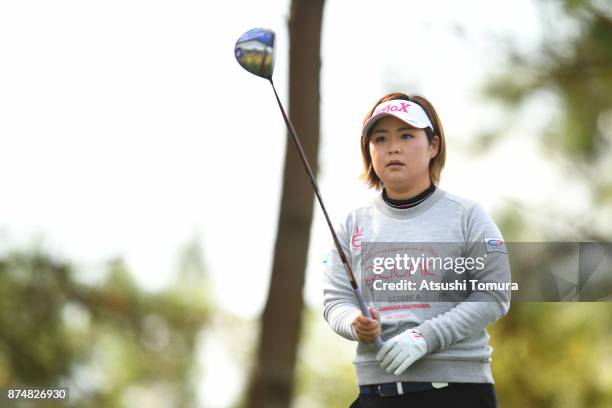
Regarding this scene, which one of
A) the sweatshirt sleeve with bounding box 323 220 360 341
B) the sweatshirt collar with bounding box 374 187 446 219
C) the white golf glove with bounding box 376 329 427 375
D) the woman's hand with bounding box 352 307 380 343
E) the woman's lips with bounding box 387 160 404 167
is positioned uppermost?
the woman's lips with bounding box 387 160 404 167

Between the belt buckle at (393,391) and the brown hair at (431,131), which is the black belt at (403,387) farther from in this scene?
the brown hair at (431,131)

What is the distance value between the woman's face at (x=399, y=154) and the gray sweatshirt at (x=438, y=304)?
46mm

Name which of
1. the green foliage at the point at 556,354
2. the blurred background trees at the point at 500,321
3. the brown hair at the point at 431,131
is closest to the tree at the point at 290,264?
the brown hair at the point at 431,131

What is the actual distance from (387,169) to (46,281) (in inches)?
153

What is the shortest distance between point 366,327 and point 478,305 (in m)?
0.19

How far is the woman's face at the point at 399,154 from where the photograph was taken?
5.45 ft

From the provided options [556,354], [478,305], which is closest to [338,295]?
[478,305]

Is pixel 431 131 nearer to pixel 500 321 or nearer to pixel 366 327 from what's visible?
pixel 366 327

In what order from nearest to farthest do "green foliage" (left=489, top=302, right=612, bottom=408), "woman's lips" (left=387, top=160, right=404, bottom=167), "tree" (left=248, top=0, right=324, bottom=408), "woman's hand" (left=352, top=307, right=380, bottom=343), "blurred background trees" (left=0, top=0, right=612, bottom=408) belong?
1. "woman's hand" (left=352, top=307, right=380, bottom=343)
2. "woman's lips" (left=387, top=160, right=404, bottom=167)
3. "tree" (left=248, top=0, right=324, bottom=408)
4. "blurred background trees" (left=0, top=0, right=612, bottom=408)
5. "green foliage" (left=489, top=302, right=612, bottom=408)

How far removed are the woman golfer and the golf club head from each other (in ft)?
0.71

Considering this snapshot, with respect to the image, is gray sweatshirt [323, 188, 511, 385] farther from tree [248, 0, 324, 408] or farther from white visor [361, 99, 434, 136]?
tree [248, 0, 324, 408]

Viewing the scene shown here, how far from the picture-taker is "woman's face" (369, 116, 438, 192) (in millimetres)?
1660

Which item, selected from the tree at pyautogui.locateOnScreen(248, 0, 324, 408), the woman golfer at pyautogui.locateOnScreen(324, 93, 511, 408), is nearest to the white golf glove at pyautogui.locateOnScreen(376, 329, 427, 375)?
the woman golfer at pyautogui.locateOnScreen(324, 93, 511, 408)

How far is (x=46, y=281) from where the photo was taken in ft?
17.1
